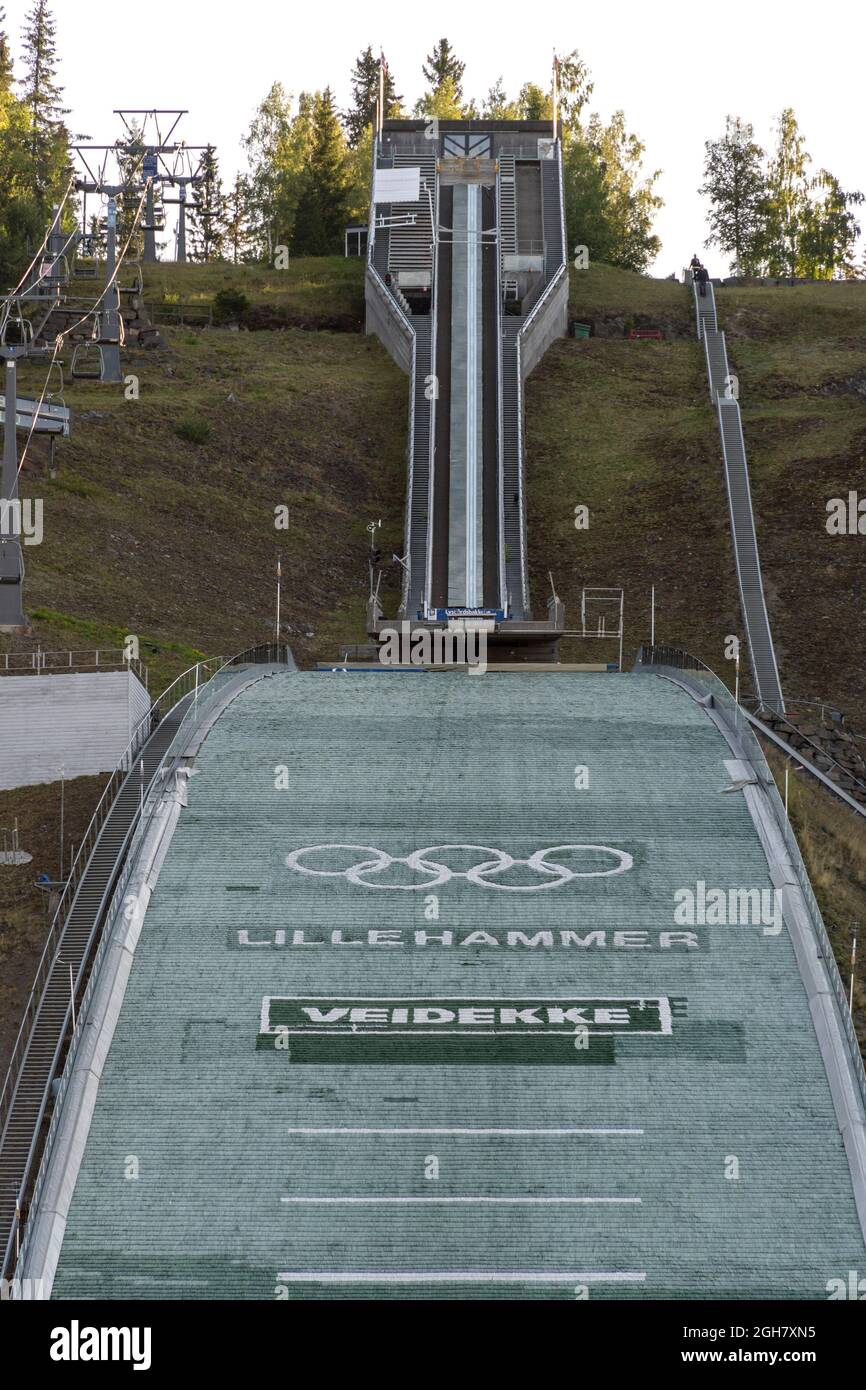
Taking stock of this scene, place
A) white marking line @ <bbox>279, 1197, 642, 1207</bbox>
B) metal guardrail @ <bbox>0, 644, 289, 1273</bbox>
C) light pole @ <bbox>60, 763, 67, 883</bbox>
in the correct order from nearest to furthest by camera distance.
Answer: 1. white marking line @ <bbox>279, 1197, 642, 1207</bbox>
2. metal guardrail @ <bbox>0, 644, 289, 1273</bbox>
3. light pole @ <bbox>60, 763, 67, 883</bbox>

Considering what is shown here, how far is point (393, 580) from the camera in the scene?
5138 cm

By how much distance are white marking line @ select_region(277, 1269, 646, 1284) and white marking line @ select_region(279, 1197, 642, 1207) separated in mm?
1140

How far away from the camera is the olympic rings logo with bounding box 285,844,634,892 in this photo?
3005 centimetres

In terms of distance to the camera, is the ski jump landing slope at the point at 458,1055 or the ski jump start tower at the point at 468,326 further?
the ski jump start tower at the point at 468,326

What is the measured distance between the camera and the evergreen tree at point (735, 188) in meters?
89.9

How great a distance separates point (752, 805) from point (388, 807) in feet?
19.4

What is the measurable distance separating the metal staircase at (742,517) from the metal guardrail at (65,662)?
41.5ft

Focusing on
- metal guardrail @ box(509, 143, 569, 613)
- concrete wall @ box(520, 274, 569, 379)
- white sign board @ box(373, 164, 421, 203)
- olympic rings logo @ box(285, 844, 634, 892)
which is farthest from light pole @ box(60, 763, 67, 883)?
white sign board @ box(373, 164, 421, 203)

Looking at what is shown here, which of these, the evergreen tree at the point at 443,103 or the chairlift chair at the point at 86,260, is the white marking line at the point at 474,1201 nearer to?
the chairlift chair at the point at 86,260

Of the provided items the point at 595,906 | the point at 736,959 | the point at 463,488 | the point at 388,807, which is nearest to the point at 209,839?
the point at 388,807

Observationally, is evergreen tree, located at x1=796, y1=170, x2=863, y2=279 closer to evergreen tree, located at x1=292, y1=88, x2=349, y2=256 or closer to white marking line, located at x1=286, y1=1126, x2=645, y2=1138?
evergreen tree, located at x1=292, y1=88, x2=349, y2=256

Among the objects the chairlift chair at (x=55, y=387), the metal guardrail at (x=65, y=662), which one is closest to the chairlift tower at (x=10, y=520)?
the metal guardrail at (x=65, y=662)
